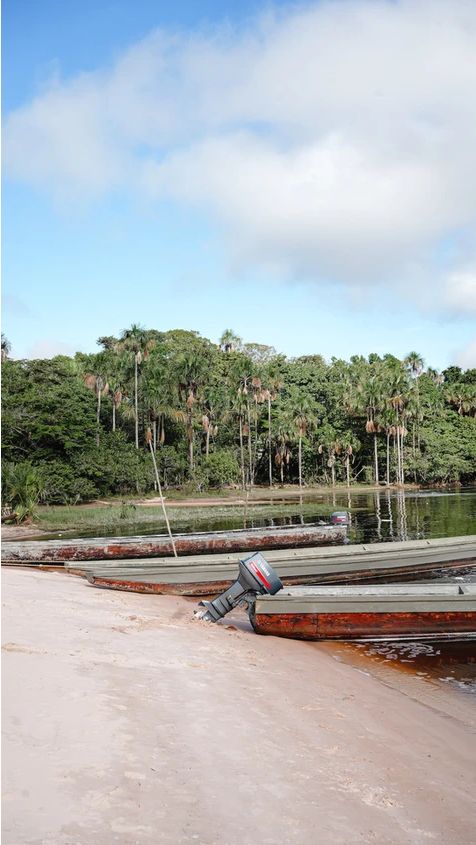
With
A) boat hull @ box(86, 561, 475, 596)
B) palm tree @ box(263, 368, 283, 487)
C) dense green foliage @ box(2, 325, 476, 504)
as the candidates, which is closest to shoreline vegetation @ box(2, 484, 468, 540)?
dense green foliage @ box(2, 325, 476, 504)

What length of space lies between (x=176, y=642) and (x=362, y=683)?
270cm

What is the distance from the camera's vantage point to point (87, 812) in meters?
3.79

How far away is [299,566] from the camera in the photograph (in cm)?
1656

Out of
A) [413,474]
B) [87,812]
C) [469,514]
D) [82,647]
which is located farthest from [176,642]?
[413,474]

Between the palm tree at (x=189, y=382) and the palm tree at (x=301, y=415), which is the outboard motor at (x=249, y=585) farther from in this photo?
the palm tree at (x=301, y=415)

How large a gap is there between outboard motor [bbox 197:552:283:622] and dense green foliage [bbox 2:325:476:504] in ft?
113

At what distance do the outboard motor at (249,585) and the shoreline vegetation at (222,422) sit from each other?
32540 millimetres

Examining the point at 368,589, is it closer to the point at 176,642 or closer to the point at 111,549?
the point at 176,642

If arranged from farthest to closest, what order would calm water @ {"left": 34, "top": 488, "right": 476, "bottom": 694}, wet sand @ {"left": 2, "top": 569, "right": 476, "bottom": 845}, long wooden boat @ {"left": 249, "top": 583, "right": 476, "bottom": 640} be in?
1. long wooden boat @ {"left": 249, "top": 583, "right": 476, "bottom": 640}
2. calm water @ {"left": 34, "top": 488, "right": 476, "bottom": 694}
3. wet sand @ {"left": 2, "top": 569, "right": 476, "bottom": 845}

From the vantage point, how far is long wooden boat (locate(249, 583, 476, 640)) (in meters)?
10.8

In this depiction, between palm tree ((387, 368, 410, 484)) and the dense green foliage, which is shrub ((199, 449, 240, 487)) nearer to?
the dense green foliage

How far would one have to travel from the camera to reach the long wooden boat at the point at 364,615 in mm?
10758

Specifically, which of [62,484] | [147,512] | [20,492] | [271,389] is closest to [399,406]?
[271,389]

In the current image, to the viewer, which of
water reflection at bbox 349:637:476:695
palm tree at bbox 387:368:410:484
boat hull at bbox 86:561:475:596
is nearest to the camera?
water reflection at bbox 349:637:476:695
